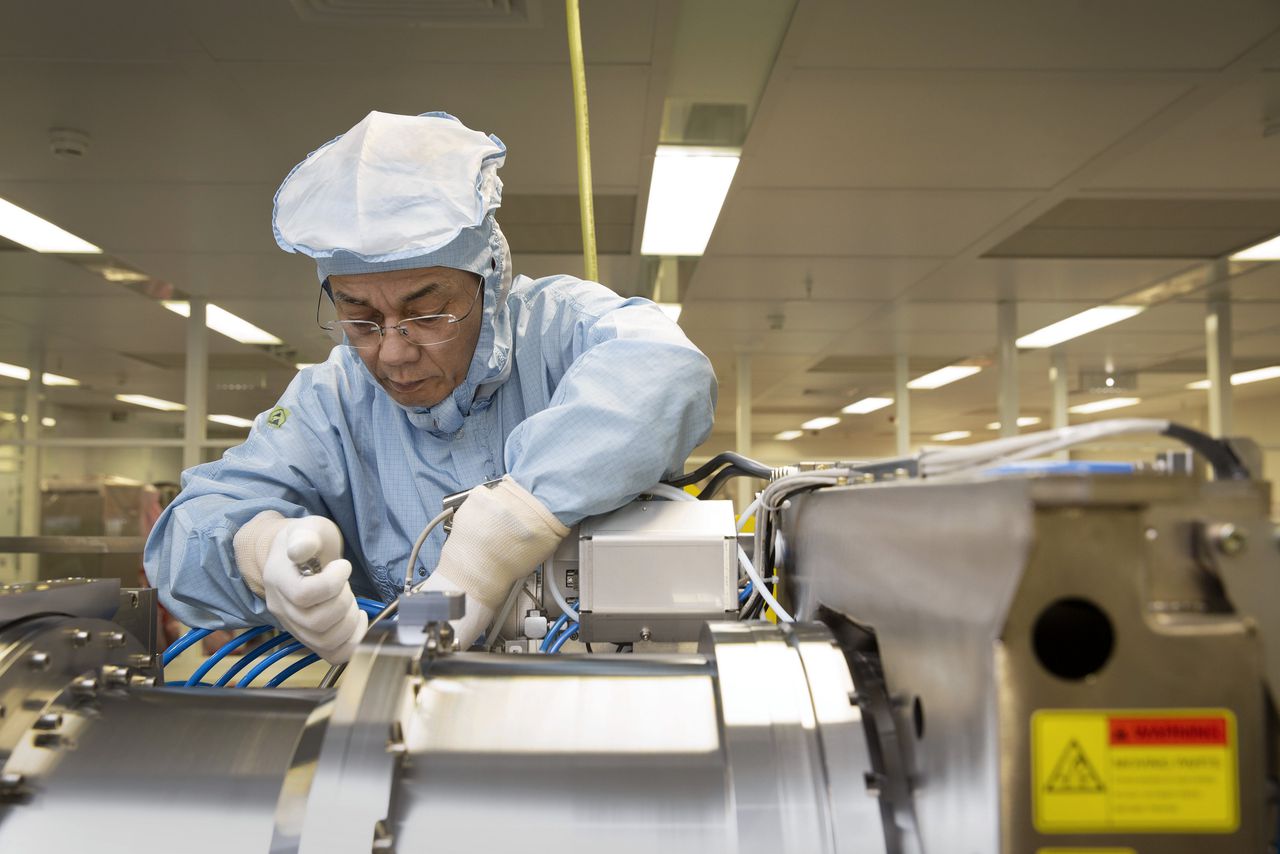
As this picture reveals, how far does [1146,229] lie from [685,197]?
191cm

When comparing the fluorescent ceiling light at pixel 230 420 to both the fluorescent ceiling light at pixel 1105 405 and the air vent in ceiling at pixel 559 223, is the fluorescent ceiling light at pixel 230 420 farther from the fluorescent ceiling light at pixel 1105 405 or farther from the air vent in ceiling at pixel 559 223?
the fluorescent ceiling light at pixel 1105 405

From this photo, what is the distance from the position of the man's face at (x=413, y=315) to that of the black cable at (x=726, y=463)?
283mm

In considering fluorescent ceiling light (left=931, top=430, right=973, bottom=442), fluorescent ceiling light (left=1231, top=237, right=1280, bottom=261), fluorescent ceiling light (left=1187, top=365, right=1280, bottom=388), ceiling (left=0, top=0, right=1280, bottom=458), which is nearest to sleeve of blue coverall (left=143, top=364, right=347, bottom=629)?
ceiling (left=0, top=0, right=1280, bottom=458)

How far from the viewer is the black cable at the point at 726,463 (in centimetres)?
91

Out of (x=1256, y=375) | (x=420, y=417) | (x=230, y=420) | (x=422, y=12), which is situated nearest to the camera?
(x=420, y=417)

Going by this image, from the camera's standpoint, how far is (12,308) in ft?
16.4

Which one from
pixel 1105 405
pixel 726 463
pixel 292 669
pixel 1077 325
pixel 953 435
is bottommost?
pixel 292 669

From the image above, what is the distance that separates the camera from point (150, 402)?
8.30m

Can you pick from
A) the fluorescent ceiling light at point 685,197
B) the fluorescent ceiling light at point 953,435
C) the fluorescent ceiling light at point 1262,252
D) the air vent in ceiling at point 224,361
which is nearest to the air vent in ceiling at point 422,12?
the fluorescent ceiling light at point 685,197

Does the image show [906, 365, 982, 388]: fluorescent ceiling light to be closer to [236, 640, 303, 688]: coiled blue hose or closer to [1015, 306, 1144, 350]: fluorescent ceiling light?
[1015, 306, 1144, 350]: fluorescent ceiling light

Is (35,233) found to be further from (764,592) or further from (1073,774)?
(1073,774)

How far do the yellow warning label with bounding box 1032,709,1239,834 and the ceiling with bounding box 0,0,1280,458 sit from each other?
1977 mm

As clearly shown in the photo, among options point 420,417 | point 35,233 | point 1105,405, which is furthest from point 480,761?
point 1105,405

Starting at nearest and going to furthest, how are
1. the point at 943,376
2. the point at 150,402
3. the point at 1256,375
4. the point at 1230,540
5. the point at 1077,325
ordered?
1. the point at 1230,540
2. the point at 1077,325
3. the point at 1256,375
4. the point at 943,376
5. the point at 150,402
